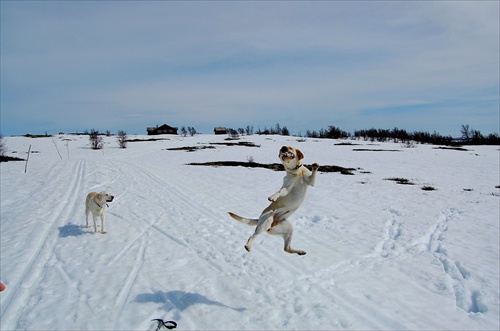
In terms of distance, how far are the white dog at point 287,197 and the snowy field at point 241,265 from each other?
15.0 ft

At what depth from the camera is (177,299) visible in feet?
Result: 23.8

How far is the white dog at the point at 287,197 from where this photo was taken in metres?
2.33

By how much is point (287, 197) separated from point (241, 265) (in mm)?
7144

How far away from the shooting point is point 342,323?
6.84 meters

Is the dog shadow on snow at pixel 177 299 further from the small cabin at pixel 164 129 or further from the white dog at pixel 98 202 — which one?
the small cabin at pixel 164 129

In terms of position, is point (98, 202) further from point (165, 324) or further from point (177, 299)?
point (165, 324)

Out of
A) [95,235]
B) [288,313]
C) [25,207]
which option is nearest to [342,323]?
[288,313]

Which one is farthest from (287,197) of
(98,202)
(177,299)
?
(98,202)

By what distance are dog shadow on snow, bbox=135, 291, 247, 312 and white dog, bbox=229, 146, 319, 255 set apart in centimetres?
506

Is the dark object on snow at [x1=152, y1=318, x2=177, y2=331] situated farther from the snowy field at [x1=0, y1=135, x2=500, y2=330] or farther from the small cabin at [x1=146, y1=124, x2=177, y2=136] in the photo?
the small cabin at [x1=146, y1=124, x2=177, y2=136]

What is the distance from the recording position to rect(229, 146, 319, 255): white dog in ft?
7.66

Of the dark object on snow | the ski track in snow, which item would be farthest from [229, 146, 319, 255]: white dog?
the ski track in snow

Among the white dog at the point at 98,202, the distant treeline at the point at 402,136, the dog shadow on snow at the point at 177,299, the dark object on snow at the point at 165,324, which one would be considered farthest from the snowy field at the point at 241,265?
the distant treeline at the point at 402,136

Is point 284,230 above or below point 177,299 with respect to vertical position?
above
